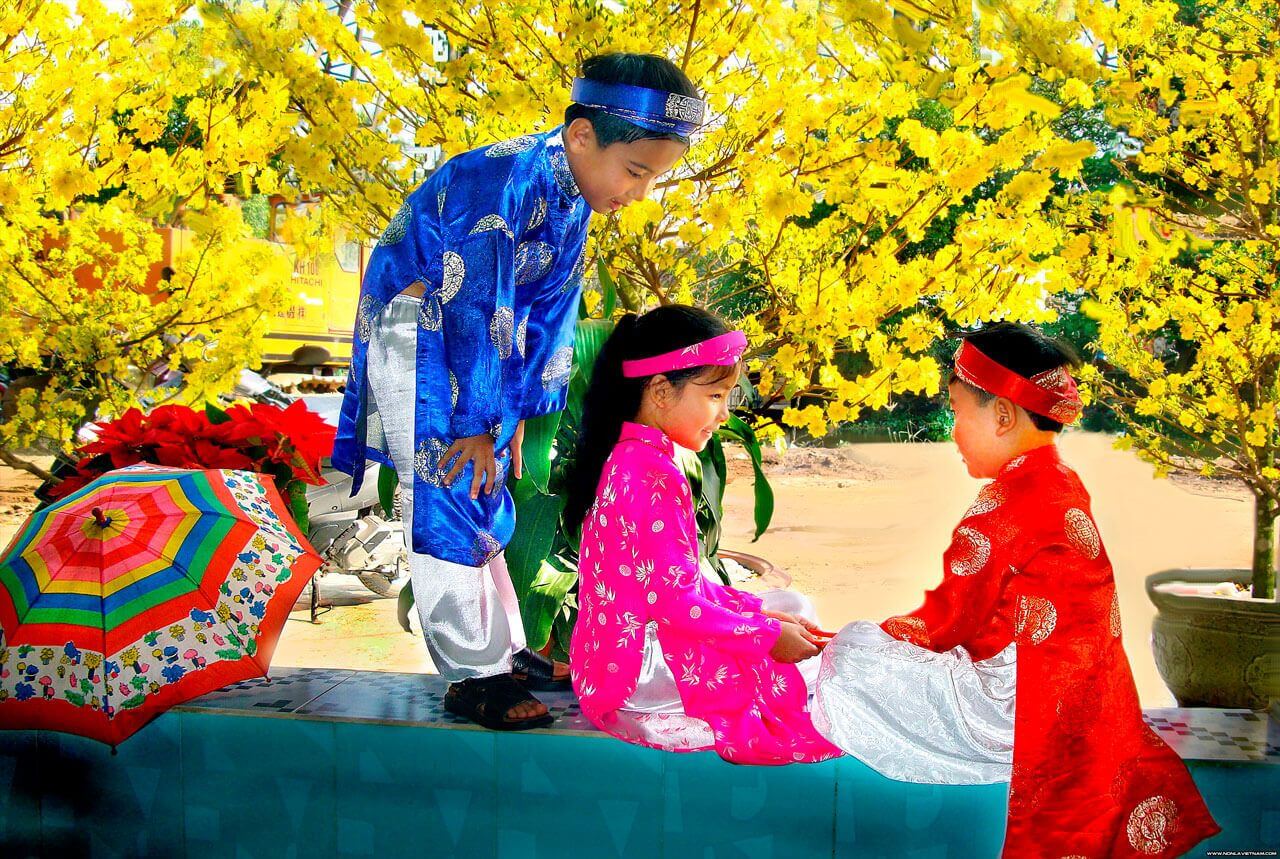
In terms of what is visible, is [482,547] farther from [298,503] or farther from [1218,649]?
[1218,649]

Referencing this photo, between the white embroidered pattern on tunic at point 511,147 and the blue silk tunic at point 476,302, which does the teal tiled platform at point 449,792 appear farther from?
the white embroidered pattern on tunic at point 511,147

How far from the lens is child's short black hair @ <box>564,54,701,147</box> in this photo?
1.59 meters

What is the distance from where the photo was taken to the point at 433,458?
1.60m

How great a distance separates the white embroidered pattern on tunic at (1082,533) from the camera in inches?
55.8

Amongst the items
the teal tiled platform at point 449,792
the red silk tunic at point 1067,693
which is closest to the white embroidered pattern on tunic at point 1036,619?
the red silk tunic at point 1067,693

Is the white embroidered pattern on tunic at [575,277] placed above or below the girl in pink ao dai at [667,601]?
above

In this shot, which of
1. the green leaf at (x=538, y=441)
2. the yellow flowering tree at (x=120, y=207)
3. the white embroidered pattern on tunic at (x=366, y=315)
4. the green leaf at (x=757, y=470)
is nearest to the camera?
the white embroidered pattern on tunic at (x=366, y=315)

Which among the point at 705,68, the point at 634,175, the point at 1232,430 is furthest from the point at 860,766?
the point at 1232,430

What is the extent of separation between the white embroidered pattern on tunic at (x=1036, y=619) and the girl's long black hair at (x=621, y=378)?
58 cm

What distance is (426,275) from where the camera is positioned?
5.35 ft

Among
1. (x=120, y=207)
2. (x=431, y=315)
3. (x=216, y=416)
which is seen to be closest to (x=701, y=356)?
(x=431, y=315)

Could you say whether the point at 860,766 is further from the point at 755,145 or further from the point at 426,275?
the point at 755,145

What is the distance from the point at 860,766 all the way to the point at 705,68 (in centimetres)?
171

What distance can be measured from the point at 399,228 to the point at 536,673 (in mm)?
874
